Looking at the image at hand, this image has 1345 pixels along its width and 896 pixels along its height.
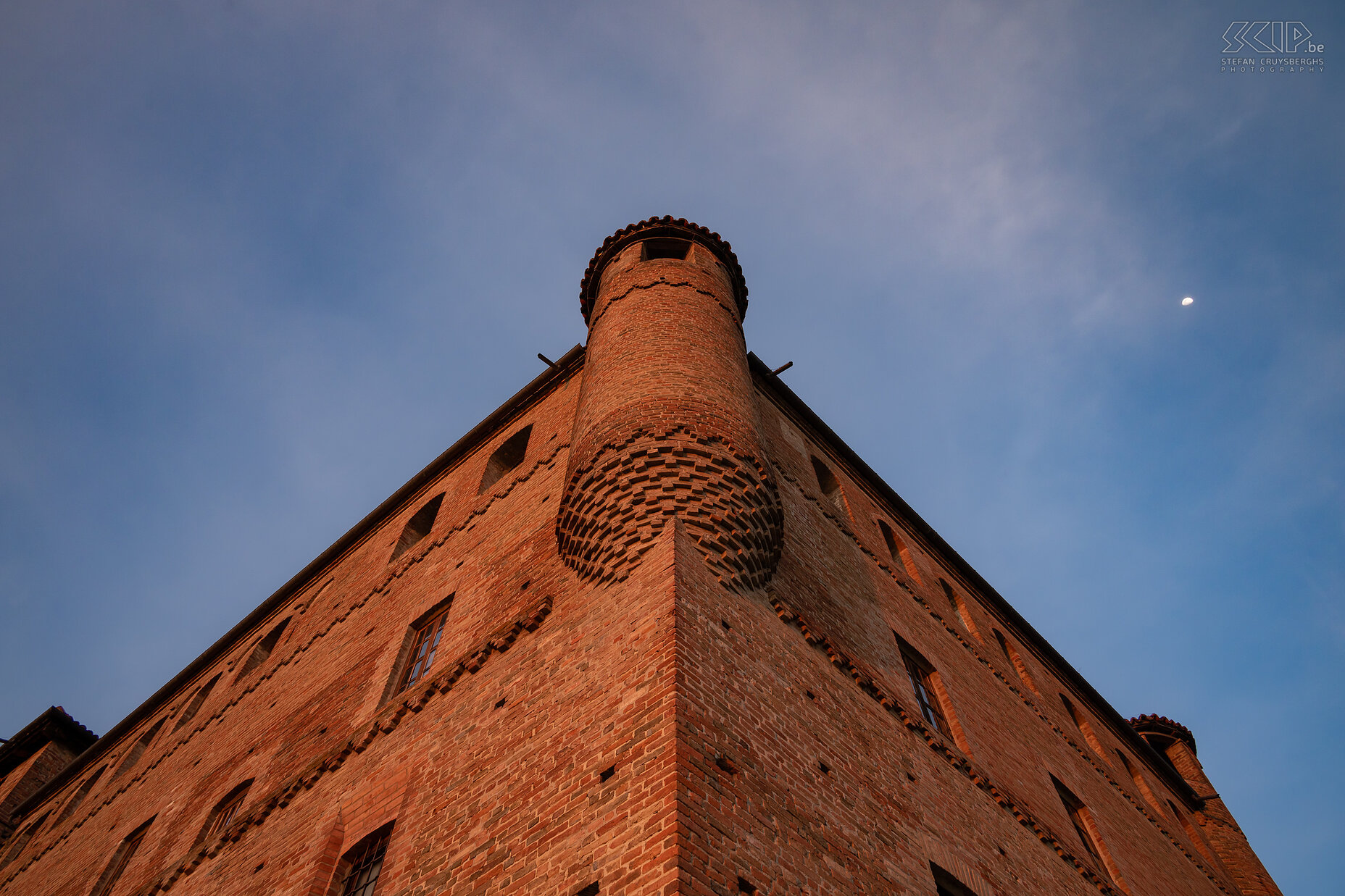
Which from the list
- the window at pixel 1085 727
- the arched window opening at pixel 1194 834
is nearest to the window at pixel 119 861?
the window at pixel 1085 727

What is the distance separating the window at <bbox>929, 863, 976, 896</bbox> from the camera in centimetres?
716

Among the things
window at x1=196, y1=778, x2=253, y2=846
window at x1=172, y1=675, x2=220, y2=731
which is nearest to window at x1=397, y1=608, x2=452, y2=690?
window at x1=196, y1=778, x2=253, y2=846

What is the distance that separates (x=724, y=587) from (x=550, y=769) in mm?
2118

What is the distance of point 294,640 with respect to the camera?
14.5m

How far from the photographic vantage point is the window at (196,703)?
1642 centimetres

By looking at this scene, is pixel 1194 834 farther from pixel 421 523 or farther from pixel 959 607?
pixel 421 523

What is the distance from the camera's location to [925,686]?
10906 mm

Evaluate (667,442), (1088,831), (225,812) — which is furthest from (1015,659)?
(225,812)

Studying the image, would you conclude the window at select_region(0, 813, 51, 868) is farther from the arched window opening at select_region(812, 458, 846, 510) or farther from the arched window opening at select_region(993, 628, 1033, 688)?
the arched window opening at select_region(993, 628, 1033, 688)

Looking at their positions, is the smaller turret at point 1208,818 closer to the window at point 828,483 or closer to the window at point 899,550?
the window at point 899,550

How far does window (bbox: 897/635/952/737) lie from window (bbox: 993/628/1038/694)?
4.35m

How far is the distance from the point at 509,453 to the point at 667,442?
6311mm

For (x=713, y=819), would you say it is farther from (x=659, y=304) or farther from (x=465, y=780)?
(x=659, y=304)

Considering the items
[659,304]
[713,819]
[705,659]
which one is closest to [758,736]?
[705,659]
